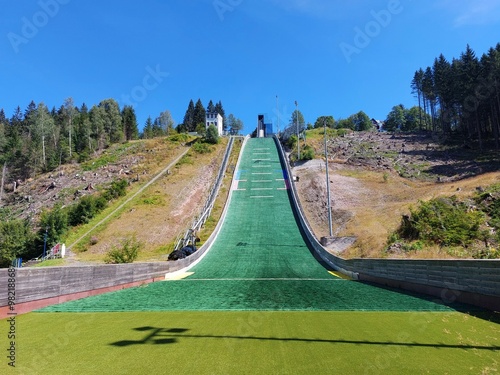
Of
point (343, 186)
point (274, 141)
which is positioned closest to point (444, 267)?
point (343, 186)

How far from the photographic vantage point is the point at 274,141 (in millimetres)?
58844

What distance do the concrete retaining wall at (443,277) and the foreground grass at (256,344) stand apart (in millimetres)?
1005

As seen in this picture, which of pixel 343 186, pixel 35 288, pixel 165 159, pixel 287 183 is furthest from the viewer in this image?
pixel 165 159

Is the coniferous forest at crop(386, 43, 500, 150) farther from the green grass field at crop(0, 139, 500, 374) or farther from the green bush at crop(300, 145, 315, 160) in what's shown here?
the green grass field at crop(0, 139, 500, 374)

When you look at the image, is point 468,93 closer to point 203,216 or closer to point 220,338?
point 203,216

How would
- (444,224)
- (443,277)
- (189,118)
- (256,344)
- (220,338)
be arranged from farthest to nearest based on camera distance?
(189,118) < (444,224) < (443,277) < (220,338) < (256,344)

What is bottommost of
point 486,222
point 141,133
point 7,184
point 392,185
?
point 486,222

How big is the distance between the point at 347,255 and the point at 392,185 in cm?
1798

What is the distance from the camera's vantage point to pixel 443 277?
858 cm

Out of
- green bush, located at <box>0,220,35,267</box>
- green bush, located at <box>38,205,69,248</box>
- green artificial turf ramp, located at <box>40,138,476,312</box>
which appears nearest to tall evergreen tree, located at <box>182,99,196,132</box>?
green artificial turf ramp, located at <box>40,138,476,312</box>

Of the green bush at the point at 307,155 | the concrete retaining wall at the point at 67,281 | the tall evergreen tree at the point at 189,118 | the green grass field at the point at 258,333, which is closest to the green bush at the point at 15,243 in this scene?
the concrete retaining wall at the point at 67,281

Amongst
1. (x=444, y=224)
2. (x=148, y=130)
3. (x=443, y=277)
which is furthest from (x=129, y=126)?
(x=443, y=277)

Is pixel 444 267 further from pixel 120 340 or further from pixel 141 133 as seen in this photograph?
pixel 141 133

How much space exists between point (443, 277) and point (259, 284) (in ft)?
19.2
